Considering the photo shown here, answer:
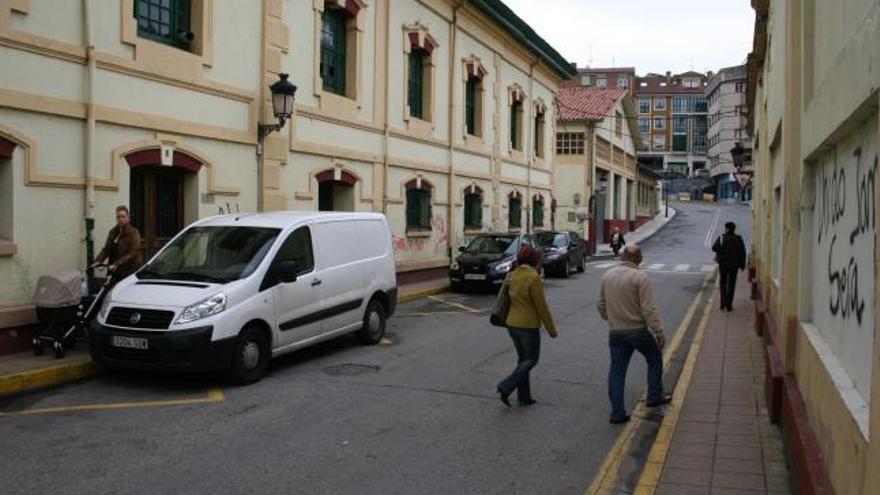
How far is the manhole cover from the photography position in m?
9.62

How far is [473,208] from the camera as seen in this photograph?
83.0 feet

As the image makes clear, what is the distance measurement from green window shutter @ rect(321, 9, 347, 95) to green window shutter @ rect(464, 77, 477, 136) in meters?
7.38

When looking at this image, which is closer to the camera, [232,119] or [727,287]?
[232,119]

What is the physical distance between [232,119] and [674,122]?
121 m

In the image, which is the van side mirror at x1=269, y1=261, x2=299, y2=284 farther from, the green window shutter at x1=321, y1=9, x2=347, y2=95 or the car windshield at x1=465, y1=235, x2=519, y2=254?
the car windshield at x1=465, y1=235, x2=519, y2=254

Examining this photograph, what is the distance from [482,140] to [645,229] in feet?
123

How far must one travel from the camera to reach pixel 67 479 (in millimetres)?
5684

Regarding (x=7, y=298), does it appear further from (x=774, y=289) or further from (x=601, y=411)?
(x=774, y=289)

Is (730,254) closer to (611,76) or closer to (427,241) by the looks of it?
(427,241)

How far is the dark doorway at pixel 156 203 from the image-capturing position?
12281 mm

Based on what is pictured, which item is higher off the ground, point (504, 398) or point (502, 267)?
point (502, 267)

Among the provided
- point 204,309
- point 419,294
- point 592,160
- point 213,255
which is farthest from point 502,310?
point 592,160

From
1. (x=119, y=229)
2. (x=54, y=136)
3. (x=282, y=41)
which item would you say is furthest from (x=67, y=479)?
(x=282, y=41)

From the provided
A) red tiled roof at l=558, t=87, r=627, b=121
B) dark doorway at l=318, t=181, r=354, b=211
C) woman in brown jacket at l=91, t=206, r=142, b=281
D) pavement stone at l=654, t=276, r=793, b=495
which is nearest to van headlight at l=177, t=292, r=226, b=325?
woman in brown jacket at l=91, t=206, r=142, b=281
